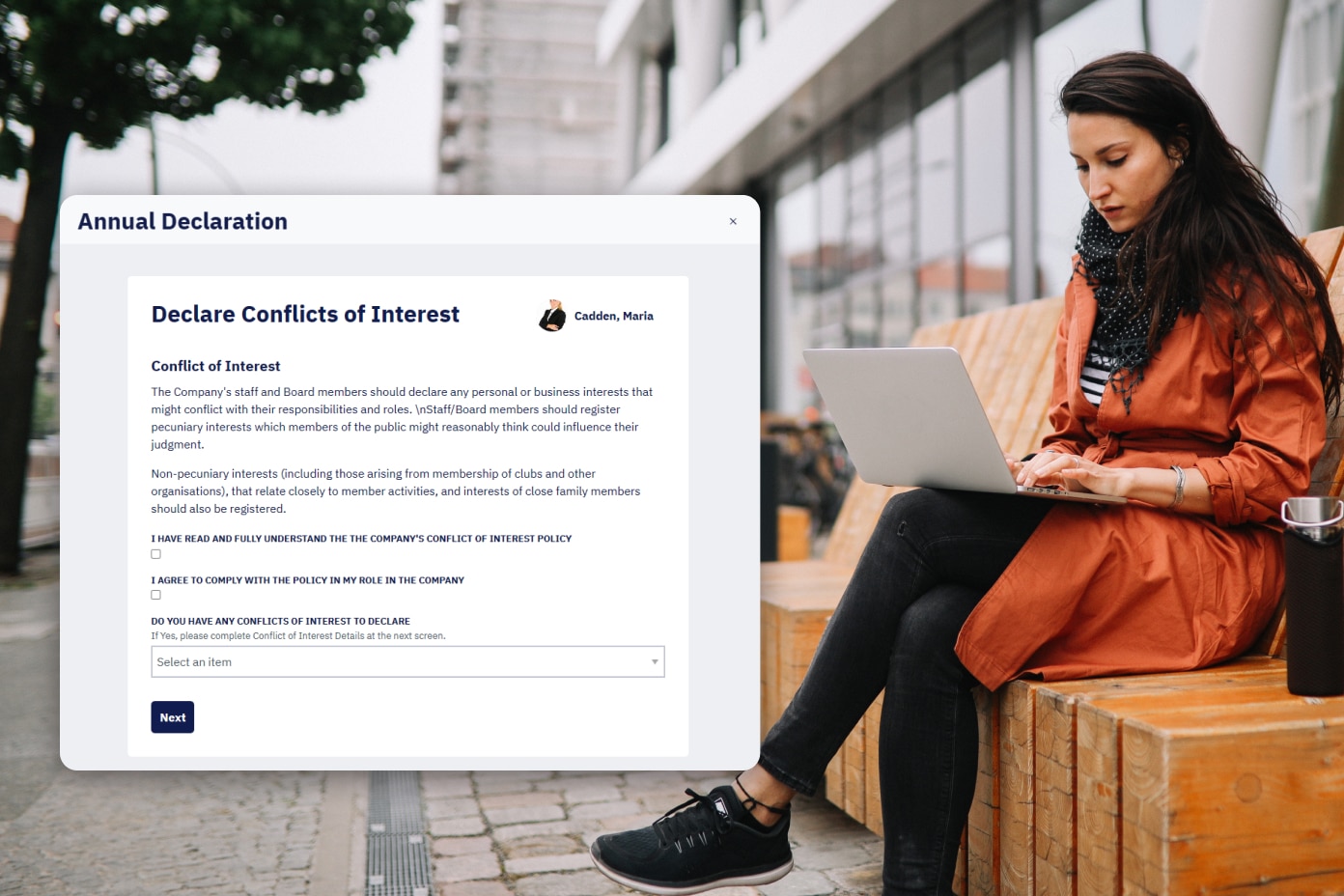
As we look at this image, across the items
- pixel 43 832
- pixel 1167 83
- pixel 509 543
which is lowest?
pixel 43 832

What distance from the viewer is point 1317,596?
182 cm

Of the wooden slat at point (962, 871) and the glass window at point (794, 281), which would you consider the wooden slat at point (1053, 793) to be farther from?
the glass window at point (794, 281)

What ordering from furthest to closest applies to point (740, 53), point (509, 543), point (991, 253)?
point (740, 53)
point (991, 253)
point (509, 543)

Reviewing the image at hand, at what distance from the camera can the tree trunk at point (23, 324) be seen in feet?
31.1

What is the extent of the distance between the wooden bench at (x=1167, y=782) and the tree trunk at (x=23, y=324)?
968 cm

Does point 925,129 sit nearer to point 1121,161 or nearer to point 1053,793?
point 1121,161

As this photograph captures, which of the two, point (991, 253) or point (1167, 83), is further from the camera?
point (991, 253)

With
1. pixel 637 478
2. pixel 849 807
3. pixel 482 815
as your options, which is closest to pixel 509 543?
pixel 637 478

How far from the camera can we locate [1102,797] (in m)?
1.82

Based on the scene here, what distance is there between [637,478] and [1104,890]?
3.90ft

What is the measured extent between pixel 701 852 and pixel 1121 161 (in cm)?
164

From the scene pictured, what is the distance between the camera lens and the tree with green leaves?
29.0ft

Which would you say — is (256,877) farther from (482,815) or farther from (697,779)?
(697,779)

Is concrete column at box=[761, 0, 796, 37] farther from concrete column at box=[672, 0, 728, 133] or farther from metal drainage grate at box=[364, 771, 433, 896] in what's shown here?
metal drainage grate at box=[364, 771, 433, 896]
